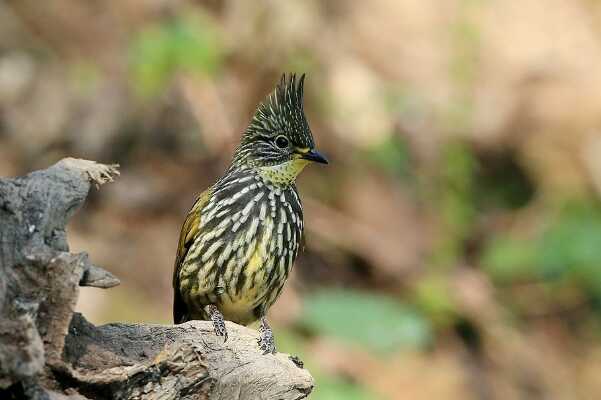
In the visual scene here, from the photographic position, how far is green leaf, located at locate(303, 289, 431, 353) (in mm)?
7855

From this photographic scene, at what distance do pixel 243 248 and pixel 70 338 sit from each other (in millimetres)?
1270

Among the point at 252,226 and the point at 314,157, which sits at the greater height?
the point at 314,157

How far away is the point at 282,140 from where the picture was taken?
4.59 metres

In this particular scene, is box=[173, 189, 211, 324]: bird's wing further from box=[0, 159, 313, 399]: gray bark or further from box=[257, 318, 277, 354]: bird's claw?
box=[0, 159, 313, 399]: gray bark

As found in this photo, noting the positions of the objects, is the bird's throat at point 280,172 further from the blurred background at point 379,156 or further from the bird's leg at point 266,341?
the blurred background at point 379,156

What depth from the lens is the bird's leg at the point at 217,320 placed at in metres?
3.83

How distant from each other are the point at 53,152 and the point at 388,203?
3192mm

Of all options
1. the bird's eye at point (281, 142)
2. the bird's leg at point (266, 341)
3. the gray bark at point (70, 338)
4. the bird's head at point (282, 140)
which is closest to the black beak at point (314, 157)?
the bird's head at point (282, 140)

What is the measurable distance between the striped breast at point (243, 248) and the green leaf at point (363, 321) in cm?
338

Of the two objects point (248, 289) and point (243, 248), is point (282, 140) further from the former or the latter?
point (248, 289)

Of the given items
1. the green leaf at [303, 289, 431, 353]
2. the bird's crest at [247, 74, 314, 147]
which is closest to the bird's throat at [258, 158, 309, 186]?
the bird's crest at [247, 74, 314, 147]

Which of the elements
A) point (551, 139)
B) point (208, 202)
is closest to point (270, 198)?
point (208, 202)

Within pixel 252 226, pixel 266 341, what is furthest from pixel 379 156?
pixel 266 341

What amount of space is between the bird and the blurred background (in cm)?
305
